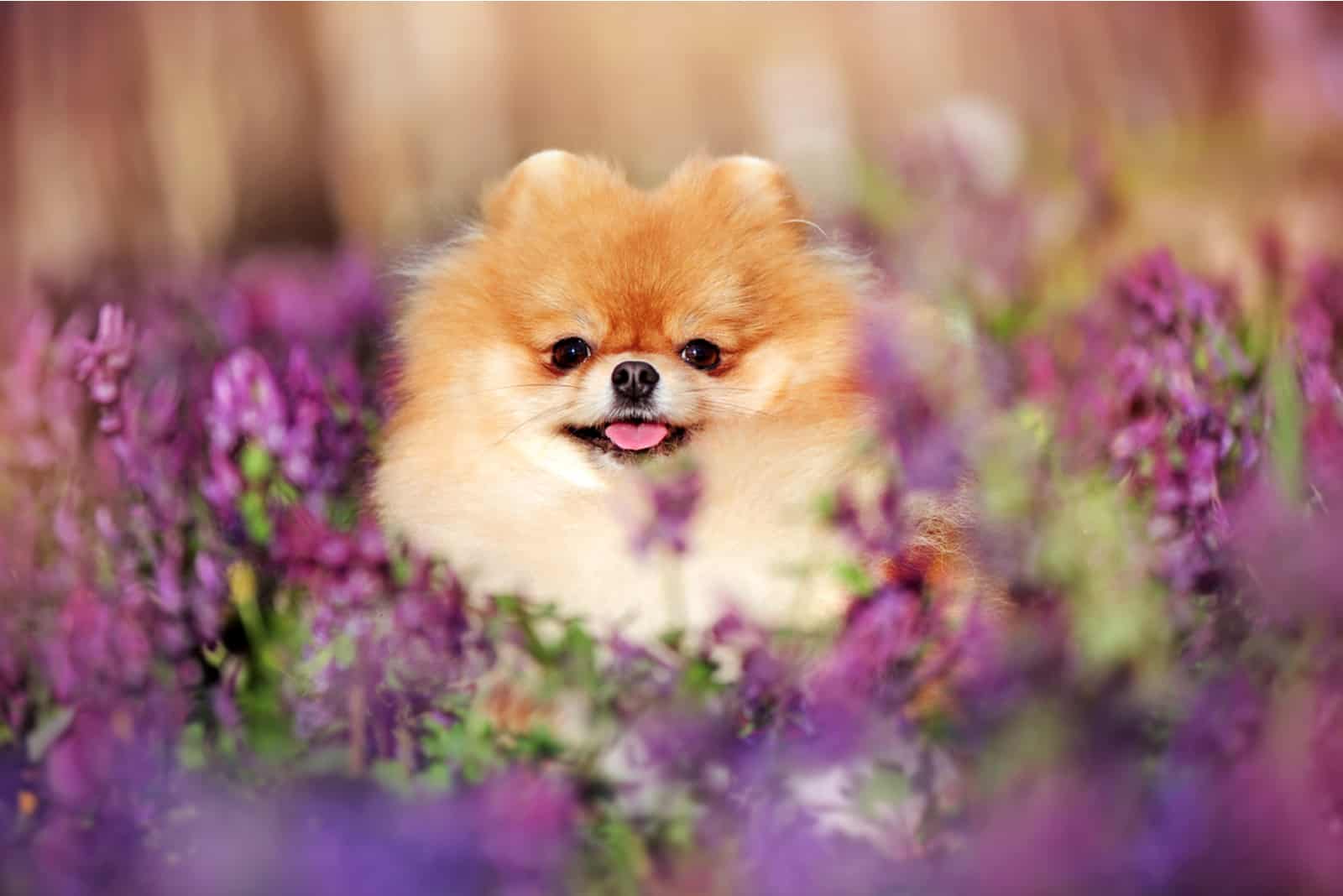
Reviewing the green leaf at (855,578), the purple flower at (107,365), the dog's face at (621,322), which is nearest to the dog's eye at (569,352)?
the dog's face at (621,322)

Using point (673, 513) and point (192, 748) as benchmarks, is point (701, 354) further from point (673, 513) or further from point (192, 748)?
point (192, 748)

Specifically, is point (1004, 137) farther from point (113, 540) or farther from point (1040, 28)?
point (113, 540)

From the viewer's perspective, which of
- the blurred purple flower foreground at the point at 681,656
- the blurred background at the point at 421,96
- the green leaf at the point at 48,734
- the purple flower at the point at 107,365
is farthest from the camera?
the blurred background at the point at 421,96

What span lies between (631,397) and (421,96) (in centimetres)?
54

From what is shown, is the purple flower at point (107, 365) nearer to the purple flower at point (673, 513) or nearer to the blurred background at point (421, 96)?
the blurred background at point (421, 96)

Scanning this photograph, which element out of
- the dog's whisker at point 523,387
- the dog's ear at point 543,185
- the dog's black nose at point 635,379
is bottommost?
the dog's whisker at point 523,387

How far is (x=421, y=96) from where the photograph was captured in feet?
4.19

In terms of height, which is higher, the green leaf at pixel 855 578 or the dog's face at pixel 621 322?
the dog's face at pixel 621 322

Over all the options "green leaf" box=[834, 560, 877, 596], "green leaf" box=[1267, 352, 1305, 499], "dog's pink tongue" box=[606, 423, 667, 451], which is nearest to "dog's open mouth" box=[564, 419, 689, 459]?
"dog's pink tongue" box=[606, 423, 667, 451]

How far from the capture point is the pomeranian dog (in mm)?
923

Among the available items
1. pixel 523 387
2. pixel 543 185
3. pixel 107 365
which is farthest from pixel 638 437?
pixel 107 365

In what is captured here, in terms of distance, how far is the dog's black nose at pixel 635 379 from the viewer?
0.90 meters

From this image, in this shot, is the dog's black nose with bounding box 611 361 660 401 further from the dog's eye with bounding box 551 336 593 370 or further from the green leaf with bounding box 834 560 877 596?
the green leaf with bounding box 834 560 877 596

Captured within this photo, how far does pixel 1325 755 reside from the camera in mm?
619
